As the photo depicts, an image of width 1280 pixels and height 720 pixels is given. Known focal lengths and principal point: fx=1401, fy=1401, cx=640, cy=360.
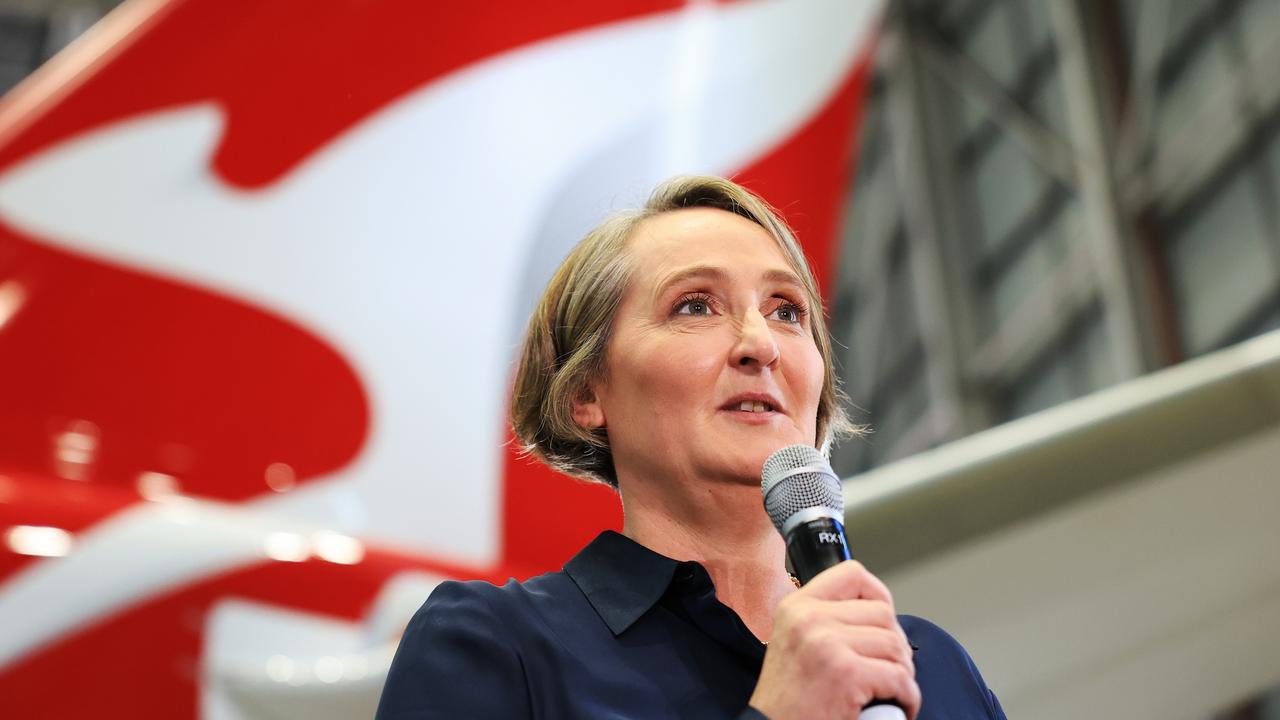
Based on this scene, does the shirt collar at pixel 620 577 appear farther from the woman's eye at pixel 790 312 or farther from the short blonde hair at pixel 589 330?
the woman's eye at pixel 790 312

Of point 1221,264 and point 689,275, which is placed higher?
point 1221,264

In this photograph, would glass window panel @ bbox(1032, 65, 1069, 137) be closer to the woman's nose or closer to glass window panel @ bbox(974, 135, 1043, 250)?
glass window panel @ bbox(974, 135, 1043, 250)

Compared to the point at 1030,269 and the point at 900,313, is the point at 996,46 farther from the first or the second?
the point at 900,313

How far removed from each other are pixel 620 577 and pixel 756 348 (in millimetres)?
264

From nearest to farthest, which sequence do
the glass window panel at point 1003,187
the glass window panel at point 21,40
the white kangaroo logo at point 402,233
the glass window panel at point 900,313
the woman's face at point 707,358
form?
1. the woman's face at point 707,358
2. the white kangaroo logo at point 402,233
3. the glass window panel at point 1003,187
4. the glass window panel at point 900,313
5. the glass window panel at point 21,40

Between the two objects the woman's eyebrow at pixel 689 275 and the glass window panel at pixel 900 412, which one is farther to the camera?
the glass window panel at pixel 900 412

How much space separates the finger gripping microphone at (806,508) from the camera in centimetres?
114

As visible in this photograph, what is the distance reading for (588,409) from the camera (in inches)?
61.0

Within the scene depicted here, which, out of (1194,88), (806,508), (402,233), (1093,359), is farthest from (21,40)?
(806,508)

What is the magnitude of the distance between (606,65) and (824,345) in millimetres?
1689

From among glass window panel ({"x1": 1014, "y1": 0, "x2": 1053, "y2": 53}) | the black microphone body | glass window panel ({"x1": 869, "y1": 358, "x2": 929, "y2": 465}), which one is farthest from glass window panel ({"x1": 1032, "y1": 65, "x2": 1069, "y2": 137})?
the black microphone body

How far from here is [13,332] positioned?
2.53 metres

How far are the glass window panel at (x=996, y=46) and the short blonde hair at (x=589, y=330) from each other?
1072 cm

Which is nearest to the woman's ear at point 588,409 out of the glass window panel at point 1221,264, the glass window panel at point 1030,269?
the glass window panel at point 1221,264
